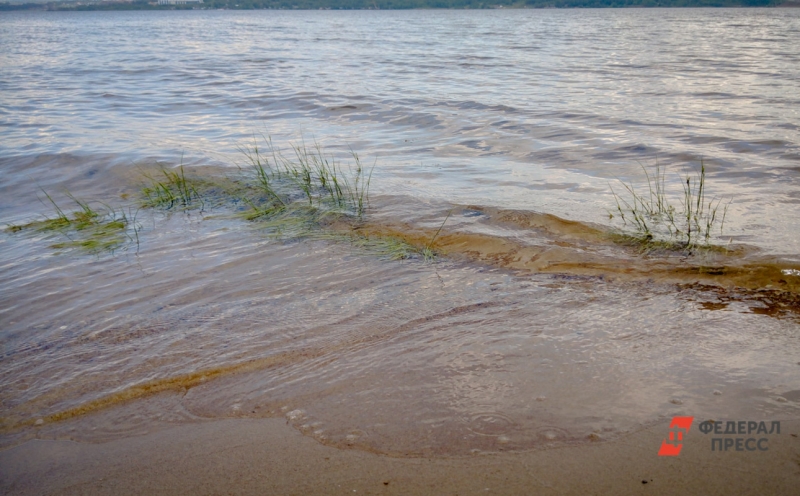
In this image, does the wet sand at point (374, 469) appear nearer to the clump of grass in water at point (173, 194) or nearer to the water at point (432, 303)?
the water at point (432, 303)

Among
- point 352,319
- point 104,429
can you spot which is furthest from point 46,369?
point 352,319

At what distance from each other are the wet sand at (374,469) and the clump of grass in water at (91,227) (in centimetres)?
294

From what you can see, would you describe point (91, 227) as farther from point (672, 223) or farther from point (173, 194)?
point (672, 223)

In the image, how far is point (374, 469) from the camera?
236cm

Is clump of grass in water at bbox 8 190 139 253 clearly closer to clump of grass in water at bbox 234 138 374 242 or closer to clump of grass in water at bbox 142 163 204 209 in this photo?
clump of grass in water at bbox 142 163 204 209

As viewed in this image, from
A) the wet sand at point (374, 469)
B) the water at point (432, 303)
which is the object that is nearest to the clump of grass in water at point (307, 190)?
the water at point (432, 303)

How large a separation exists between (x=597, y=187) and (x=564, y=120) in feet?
14.2

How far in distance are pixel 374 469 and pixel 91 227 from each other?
4.59m

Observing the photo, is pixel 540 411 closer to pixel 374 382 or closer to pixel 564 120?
pixel 374 382

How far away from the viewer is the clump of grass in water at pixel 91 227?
5.25 m

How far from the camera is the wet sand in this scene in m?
2.21

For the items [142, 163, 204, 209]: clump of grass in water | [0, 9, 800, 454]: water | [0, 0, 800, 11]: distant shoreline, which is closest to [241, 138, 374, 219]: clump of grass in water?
[0, 9, 800, 454]: water

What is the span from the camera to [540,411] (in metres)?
2.65

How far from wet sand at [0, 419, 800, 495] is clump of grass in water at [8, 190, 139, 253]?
116 inches
